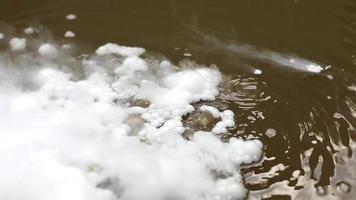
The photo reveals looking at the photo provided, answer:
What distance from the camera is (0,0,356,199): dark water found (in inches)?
42.7

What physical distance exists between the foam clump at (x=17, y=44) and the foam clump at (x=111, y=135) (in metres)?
0.05

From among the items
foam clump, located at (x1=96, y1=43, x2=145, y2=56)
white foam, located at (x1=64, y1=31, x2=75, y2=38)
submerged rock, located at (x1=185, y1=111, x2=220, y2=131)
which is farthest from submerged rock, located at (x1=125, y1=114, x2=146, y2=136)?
white foam, located at (x1=64, y1=31, x2=75, y2=38)

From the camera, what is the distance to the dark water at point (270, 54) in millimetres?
1085

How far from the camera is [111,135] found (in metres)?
1.16

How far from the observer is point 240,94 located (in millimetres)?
1256

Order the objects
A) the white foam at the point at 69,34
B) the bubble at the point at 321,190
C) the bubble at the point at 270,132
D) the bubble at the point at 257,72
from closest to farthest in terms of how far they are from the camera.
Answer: the bubble at the point at 321,190 < the bubble at the point at 270,132 < the bubble at the point at 257,72 < the white foam at the point at 69,34

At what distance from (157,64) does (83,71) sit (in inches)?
7.5

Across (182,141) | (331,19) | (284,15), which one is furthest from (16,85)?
(331,19)

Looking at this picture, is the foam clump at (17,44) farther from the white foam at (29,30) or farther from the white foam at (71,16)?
the white foam at (71,16)

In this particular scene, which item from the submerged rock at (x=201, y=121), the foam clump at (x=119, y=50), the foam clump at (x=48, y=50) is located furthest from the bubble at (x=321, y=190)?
the foam clump at (x=48, y=50)

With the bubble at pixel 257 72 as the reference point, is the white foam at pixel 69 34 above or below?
below

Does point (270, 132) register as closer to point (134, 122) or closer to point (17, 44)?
point (134, 122)

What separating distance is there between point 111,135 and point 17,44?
44 cm

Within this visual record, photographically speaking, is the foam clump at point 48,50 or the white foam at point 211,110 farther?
the foam clump at point 48,50
